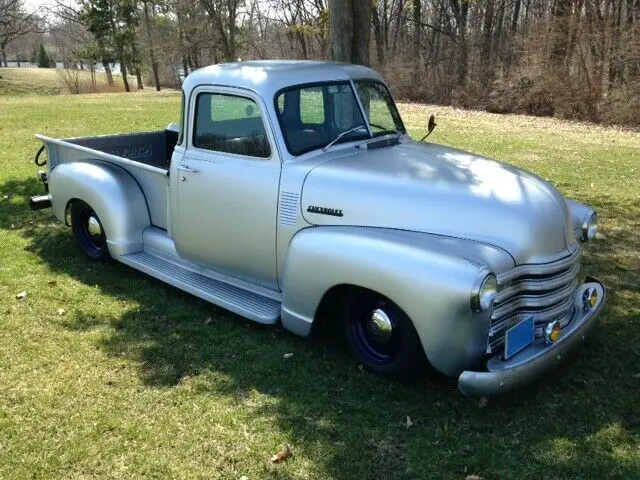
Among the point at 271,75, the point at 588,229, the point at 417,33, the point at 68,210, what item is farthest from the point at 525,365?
the point at 417,33

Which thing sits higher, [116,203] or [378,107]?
[378,107]

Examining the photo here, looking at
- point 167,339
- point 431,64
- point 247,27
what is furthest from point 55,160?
point 247,27

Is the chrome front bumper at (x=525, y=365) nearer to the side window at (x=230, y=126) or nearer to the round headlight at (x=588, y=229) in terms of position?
the round headlight at (x=588, y=229)

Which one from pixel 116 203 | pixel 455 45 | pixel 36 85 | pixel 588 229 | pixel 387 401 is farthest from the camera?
pixel 36 85

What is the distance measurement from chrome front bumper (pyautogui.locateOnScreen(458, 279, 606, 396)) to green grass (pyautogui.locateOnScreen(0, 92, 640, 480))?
297 mm

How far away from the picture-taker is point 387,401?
3.74 m

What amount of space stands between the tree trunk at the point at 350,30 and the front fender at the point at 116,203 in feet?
11.2

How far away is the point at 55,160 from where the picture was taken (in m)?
6.48

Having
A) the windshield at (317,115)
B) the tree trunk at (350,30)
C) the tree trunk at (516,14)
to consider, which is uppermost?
the tree trunk at (516,14)

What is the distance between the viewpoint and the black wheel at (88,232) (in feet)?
19.8

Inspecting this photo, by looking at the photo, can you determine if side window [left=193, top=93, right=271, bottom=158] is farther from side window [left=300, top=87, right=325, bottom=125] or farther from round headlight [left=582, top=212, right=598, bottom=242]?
round headlight [left=582, top=212, right=598, bottom=242]

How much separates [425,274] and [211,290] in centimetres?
200

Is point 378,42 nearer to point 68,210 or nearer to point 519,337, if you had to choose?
point 68,210

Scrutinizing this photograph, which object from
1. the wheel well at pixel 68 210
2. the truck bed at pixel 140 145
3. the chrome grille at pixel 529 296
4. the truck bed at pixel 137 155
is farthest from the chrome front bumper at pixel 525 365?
the truck bed at pixel 140 145
